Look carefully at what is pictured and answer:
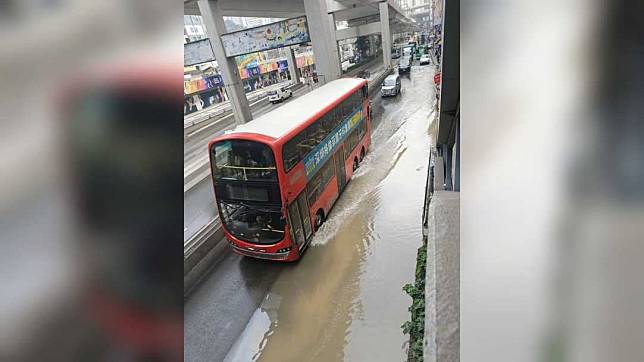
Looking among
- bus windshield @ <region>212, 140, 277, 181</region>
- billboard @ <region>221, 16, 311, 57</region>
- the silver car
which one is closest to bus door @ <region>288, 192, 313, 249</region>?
bus windshield @ <region>212, 140, 277, 181</region>

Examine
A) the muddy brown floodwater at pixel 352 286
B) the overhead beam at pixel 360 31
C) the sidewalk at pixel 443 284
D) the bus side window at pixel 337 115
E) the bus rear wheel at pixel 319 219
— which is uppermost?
the overhead beam at pixel 360 31

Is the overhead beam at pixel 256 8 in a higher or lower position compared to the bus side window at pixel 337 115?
higher

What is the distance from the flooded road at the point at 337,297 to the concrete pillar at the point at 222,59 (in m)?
6.88

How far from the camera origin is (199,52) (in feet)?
44.3

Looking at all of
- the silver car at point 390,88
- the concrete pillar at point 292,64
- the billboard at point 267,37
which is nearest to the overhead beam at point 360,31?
the concrete pillar at point 292,64

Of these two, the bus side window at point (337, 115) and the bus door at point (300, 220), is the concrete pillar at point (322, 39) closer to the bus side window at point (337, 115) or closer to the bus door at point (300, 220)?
the bus side window at point (337, 115)

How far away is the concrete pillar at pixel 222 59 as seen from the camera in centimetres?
1262

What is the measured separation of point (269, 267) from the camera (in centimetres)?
754

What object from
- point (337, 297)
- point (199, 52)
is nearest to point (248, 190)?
point (337, 297)
